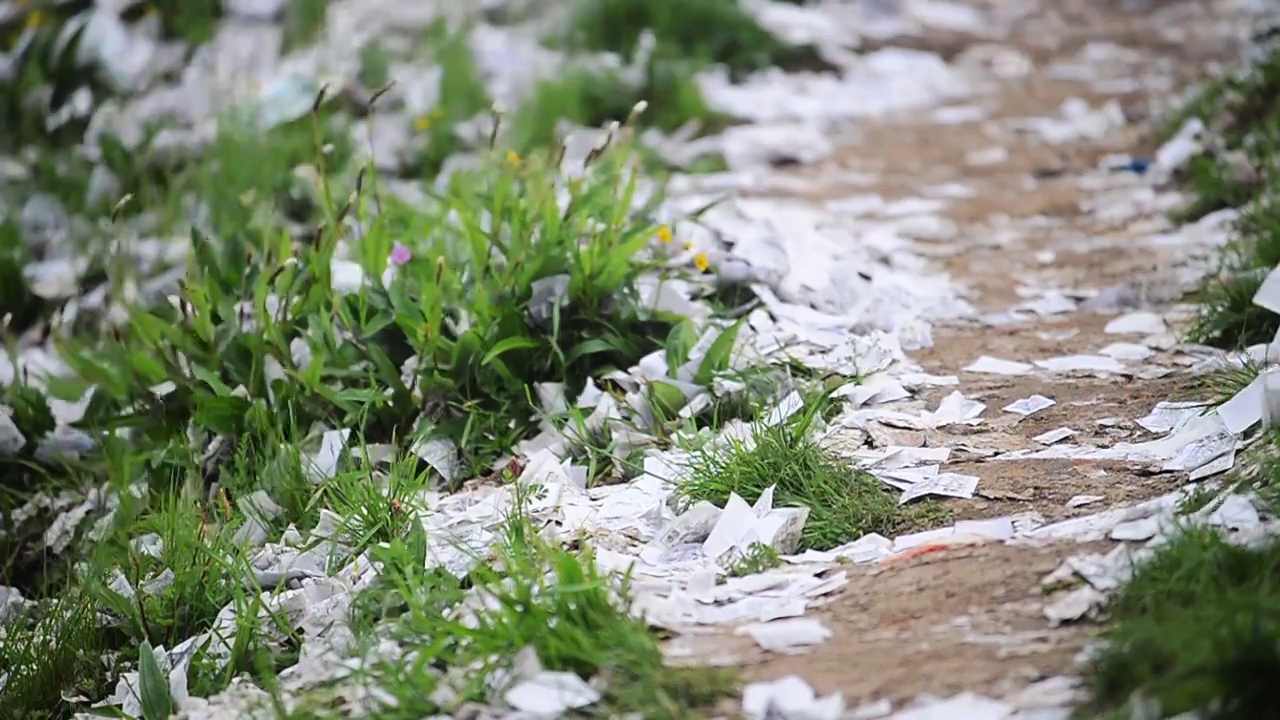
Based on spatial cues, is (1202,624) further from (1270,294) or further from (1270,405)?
(1270,294)

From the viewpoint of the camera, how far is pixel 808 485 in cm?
279

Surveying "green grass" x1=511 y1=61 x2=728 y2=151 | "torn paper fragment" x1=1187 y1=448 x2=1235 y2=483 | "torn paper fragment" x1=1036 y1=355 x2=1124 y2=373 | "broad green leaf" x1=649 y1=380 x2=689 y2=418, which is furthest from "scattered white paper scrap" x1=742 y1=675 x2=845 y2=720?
"green grass" x1=511 y1=61 x2=728 y2=151

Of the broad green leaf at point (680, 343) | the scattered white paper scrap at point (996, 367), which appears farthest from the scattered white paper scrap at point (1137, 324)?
the broad green leaf at point (680, 343)

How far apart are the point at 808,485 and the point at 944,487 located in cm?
28

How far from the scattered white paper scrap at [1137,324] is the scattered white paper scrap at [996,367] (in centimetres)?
41

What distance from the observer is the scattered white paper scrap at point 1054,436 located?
2.98 metres

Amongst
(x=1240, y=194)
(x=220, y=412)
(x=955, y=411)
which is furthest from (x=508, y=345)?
(x=1240, y=194)

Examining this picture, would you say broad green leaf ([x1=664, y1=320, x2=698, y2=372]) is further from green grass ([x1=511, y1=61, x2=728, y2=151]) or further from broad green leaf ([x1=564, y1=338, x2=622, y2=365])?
green grass ([x1=511, y1=61, x2=728, y2=151])

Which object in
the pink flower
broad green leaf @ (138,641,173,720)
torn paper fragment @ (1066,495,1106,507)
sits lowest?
broad green leaf @ (138,641,173,720)

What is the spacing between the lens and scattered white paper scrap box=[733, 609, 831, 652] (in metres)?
2.25

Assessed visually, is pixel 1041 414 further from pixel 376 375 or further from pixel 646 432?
pixel 376 375

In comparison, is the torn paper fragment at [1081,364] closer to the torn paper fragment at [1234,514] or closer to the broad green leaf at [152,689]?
the torn paper fragment at [1234,514]

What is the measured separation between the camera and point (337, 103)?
6.11 meters

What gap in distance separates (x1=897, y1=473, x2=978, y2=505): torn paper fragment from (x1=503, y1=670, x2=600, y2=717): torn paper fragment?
0.92 m
